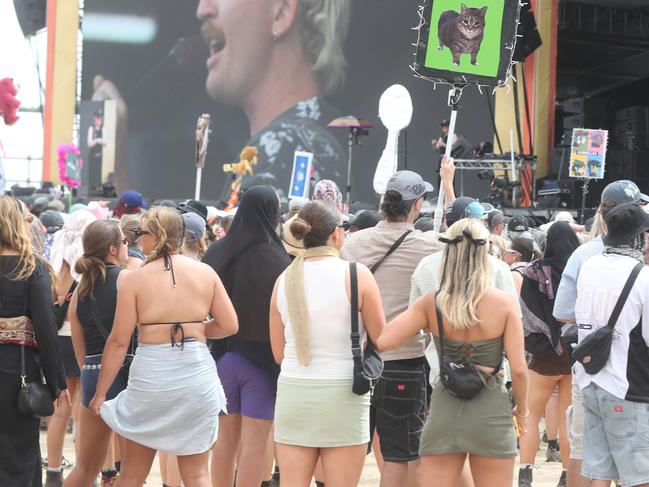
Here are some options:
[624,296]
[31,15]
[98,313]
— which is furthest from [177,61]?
[624,296]

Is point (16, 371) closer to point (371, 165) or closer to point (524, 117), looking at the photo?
point (371, 165)

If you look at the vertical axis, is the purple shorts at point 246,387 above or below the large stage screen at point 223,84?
below

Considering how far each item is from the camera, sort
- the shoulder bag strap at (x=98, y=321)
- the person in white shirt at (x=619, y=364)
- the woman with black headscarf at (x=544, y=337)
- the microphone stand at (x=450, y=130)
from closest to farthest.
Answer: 1. the person in white shirt at (x=619, y=364)
2. the shoulder bag strap at (x=98, y=321)
3. the microphone stand at (x=450, y=130)
4. the woman with black headscarf at (x=544, y=337)

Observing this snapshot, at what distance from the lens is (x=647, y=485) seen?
4.22m

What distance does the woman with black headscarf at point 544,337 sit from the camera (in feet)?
19.3

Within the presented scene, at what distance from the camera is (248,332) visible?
15.8 ft

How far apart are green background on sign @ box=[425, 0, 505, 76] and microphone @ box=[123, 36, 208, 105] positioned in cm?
1322

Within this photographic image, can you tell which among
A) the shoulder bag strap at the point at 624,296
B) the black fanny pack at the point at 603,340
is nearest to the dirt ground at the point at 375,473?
the black fanny pack at the point at 603,340

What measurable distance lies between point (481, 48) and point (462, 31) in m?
0.26

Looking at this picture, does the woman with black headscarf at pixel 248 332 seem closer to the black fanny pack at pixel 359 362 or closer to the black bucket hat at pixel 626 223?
the black fanny pack at pixel 359 362

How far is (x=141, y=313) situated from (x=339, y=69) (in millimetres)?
15313

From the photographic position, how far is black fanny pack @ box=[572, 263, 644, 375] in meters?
4.25

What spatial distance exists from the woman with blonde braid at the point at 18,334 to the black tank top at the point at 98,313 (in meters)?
0.45

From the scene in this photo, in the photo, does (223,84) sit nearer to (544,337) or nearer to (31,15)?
(31,15)
